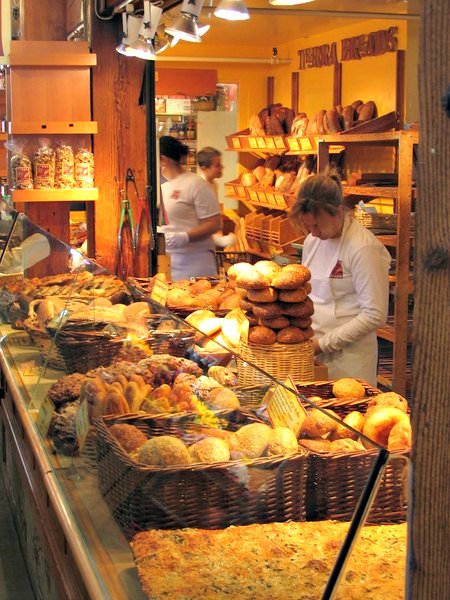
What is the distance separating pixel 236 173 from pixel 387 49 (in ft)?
10.3

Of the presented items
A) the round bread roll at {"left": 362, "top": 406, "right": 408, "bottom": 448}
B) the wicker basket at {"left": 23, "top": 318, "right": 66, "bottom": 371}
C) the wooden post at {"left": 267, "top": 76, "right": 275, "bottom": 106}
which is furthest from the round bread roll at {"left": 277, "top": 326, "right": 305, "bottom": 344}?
the wooden post at {"left": 267, "top": 76, "right": 275, "bottom": 106}

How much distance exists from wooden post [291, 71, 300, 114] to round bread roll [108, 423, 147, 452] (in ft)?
27.5

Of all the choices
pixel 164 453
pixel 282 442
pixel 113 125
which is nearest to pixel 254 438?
pixel 282 442

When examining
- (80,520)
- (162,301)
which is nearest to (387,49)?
(162,301)

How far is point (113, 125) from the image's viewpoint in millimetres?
5461

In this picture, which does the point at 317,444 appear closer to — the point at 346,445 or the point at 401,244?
the point at 346,445

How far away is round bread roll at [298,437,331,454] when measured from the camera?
1.75 meters

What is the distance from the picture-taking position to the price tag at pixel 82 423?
2260 mm

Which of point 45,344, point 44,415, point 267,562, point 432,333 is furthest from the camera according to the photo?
point 45,344

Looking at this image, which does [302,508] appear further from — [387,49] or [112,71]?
[387,49]

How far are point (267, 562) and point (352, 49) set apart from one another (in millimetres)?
7625

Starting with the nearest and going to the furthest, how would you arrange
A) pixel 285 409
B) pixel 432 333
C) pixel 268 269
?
pixel 432 333, pixel 285 409, pixel 268 269

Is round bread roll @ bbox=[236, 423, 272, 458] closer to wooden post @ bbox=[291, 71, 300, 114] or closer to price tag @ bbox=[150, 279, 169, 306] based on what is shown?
price tag @ bbox=[150, 279, 169, 306]

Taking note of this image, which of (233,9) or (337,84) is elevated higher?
(337,84)
